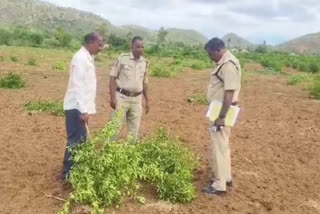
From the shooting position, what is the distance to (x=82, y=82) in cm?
586

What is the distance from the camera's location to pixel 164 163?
20.7ft

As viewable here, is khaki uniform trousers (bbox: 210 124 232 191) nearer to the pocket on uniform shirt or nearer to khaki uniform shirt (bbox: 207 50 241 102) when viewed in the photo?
khaki uniform shirt (bbox: 207 50 241 102)

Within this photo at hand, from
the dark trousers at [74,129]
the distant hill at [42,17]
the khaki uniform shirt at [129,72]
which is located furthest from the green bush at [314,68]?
the distant hill at [42,17]

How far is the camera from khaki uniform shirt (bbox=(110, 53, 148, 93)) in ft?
22.6

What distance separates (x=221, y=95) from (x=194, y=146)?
2.76 m

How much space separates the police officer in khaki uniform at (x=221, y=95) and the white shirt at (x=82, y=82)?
4.19 feet

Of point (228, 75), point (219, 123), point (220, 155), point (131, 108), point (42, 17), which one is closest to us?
point (228, 75)

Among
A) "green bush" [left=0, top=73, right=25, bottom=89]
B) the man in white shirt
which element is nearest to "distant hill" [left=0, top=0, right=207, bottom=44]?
"green bush" [left=0, top=73, right=25, bottom=89]

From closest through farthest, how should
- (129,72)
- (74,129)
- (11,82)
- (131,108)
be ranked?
(74,129), (129,72), (131,108), (11,82)

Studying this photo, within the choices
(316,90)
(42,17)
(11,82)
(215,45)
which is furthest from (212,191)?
(42,17)

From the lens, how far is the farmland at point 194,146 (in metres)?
5.97

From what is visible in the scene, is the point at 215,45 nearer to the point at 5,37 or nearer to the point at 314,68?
the point at 314,68

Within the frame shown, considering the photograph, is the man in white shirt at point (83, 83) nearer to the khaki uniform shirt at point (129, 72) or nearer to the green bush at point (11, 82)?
the khaki uniform shirt at point (129, 72)

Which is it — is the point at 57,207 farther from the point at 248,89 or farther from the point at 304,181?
the point at 248,89
